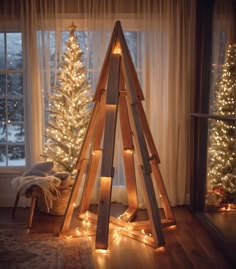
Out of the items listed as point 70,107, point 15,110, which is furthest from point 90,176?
point 15,110

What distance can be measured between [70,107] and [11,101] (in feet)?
2.99

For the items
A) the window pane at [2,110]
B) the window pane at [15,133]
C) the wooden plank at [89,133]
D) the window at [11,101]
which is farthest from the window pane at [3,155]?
the wooden plank at [89,133]

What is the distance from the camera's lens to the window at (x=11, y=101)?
4395 mm

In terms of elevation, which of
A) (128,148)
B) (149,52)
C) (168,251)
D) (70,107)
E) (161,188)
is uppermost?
(149,52)

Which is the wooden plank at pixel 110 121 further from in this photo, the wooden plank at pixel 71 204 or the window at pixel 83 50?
the window at pixel 83 50

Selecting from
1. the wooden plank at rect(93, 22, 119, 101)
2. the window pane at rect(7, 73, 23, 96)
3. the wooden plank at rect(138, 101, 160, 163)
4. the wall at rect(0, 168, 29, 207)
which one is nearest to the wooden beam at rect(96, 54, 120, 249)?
the wooden plank at rect(93, 22, 119, 101)

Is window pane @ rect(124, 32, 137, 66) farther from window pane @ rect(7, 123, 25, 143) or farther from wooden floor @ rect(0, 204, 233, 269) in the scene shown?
wooden floor @ rect(0, 204, 233, 269)

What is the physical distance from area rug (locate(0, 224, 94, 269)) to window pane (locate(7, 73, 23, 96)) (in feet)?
5.57

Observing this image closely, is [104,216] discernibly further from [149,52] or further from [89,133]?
[149,52]

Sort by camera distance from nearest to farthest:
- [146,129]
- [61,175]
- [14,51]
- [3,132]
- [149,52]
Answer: [146,129] → [61,175] → [149,52] → [14,51] → [3,132]

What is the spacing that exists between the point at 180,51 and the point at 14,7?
1.94m

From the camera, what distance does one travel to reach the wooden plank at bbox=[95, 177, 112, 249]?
121 inches

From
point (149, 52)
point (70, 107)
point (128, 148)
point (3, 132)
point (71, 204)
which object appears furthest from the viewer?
point (3, 132)

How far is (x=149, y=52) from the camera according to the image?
4.20m
